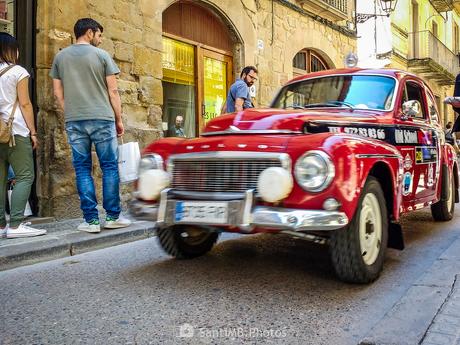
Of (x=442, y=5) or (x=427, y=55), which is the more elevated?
(x=442, y=5)

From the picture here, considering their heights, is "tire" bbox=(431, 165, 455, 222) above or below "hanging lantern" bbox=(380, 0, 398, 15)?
below

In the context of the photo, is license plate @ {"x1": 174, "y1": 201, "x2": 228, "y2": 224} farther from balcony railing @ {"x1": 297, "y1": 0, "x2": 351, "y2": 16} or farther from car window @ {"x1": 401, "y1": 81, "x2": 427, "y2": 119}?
balcony railing @ {"x1": 297, "y1": 0, "x2": 351, "y2": 16}

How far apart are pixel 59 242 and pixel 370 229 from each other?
8.87ft

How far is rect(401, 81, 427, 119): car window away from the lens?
188 inches

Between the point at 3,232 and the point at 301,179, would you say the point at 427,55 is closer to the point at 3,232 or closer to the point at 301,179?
the point at 3,232

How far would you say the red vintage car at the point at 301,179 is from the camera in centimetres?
300

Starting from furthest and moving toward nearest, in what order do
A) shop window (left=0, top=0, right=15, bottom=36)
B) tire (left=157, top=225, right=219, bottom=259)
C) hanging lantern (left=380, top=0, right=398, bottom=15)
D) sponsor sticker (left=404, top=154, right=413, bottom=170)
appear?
hanging lantern (left=380, top=0, right=398, bottom=15) < shop window (left=0, top=0, right=15, bottom=36) < sponsor sticker (left=404, top=154, right=413, bottom=170) < tire (left=157, top=225, right=219, bottom=259)

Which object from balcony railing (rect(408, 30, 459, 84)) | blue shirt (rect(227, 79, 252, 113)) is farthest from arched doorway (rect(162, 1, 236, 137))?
balcony railing (rect(408, 30, 459, 84))

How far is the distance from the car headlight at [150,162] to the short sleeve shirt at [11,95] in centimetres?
159

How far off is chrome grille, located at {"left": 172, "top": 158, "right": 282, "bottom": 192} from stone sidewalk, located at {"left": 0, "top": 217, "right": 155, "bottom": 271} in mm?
1489

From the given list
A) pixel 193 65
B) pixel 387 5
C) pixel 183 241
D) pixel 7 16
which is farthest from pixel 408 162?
pixel 387 5

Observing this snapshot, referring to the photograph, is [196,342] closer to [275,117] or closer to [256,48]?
[275,117]

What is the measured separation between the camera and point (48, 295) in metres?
3.24

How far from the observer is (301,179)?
3029mm
